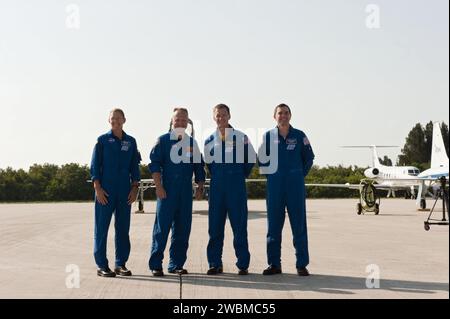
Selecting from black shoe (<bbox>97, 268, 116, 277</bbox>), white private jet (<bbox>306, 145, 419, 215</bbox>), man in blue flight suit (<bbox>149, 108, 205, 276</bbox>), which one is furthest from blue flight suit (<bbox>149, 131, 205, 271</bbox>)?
white private jet (<bbox>306, 145, 419, 215</bbox>)

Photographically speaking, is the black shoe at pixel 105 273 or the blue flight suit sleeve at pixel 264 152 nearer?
the black shoe at pixel 105 273

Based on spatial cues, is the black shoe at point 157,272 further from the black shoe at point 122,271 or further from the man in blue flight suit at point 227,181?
the man in blue flight suit at point 227,181

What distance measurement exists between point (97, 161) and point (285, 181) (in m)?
2.16

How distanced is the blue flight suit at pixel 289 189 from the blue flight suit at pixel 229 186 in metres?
0.26

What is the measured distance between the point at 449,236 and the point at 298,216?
11.7ft

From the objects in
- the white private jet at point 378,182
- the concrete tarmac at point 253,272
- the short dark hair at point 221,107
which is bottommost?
the concrete tarmac at point 253,272

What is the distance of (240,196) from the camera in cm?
605

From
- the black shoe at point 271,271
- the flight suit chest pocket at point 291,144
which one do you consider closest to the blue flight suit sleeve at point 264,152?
the flight suit chest pocket at point 291,144

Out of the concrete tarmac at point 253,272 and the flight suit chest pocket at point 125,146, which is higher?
the flight suit chest pocket at point 125,146

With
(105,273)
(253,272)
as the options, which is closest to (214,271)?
(253,272)

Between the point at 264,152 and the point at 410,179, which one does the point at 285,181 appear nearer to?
the point at 264,152

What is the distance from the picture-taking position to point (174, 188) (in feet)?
19.7

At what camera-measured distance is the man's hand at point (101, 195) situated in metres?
5.95
